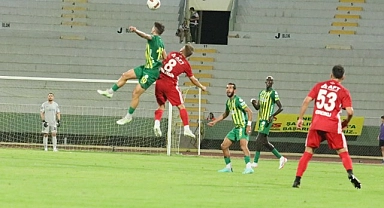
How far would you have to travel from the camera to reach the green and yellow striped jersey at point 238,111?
20.8 m

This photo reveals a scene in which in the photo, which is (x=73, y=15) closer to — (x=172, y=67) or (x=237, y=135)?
(x=237, y=135)

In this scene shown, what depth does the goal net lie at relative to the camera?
32656 mm

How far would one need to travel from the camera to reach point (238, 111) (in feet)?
68.6

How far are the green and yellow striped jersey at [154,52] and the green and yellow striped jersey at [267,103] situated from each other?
16.2 feet

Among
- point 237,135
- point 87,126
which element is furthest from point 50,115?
point 237,135

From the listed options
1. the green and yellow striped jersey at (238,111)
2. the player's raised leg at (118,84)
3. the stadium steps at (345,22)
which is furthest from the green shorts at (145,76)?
the stadium steps at (345,22)

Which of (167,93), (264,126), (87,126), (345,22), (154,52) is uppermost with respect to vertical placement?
(345,22)

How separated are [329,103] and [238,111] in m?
6.62

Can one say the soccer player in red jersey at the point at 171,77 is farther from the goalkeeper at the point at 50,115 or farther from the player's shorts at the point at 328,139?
the goalkeeper at the point at 50,115

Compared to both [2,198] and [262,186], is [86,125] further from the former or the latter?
[2,198]

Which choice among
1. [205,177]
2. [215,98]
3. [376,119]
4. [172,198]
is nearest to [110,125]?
[215,98]

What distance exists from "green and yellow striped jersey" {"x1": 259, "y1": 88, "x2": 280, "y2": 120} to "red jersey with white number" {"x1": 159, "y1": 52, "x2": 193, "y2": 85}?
14.5 feet

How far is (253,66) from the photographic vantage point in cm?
3838

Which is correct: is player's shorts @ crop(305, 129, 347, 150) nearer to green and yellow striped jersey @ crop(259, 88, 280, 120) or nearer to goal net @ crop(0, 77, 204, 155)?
green and yellow striped jersey @ crop(259, 88, 280, 120)
